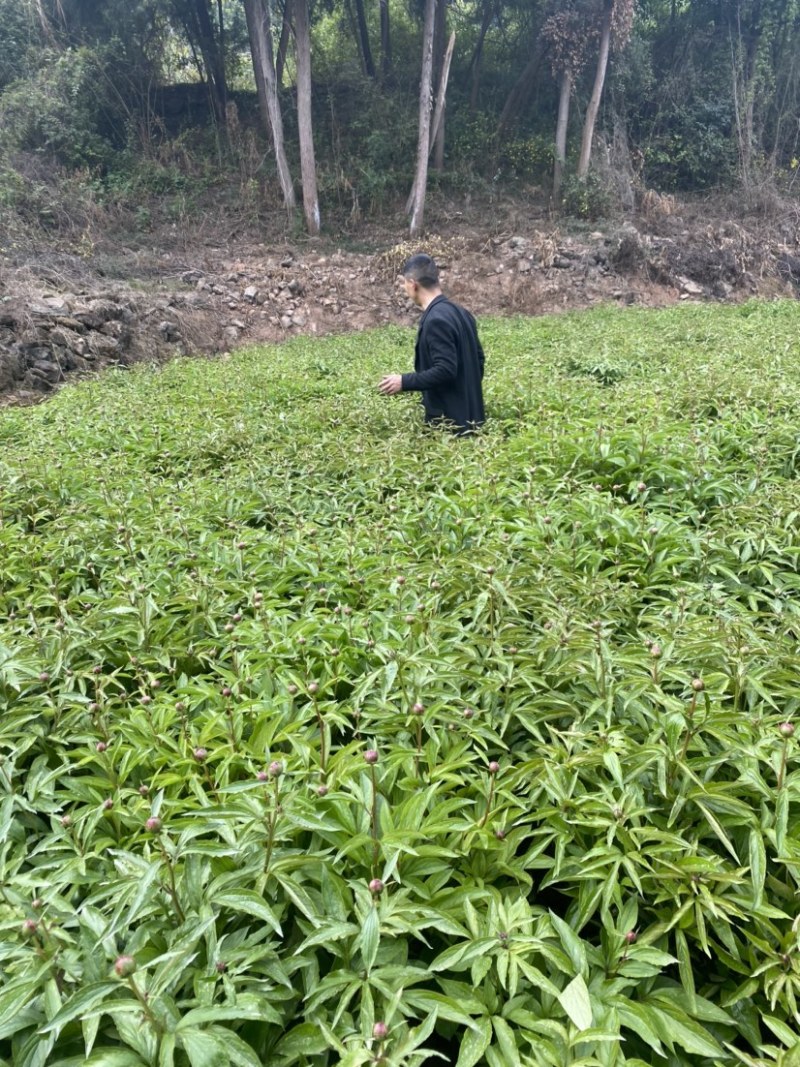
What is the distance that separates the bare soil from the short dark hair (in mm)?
5618

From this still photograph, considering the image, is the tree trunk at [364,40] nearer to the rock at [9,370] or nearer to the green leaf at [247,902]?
the rock at [9,370]

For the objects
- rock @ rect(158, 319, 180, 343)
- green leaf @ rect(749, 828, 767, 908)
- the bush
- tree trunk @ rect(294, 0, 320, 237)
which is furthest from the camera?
the bush

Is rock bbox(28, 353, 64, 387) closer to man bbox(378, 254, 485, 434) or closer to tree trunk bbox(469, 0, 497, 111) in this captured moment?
man bbox(378, 254, 485, 434)

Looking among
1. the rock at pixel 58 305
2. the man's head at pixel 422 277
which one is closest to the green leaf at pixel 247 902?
the man's head at pixel 422 277

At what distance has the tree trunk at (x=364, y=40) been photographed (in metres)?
19.3

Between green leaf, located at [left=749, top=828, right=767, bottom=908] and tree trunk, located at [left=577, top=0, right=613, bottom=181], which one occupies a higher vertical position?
tree trunk, located at [left=577, top=0, right=613, bottom=181]

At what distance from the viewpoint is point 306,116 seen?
1488 centimetres

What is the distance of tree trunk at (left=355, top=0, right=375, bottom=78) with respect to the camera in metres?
19.3

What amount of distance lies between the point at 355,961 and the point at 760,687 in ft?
3.62

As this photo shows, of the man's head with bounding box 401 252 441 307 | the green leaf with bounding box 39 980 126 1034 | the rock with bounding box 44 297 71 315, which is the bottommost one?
the green leaf with bounding box 39 980 126 1034

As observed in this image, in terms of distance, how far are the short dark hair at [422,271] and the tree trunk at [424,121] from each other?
1340 centimetres

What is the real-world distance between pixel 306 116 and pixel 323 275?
3539 millimetres

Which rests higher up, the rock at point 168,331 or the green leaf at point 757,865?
the green leaf at point 757,865

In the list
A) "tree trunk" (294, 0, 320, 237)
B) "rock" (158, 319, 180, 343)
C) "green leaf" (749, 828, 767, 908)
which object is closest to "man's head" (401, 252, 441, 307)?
"green leaf" (749, 828, 767, 908)
